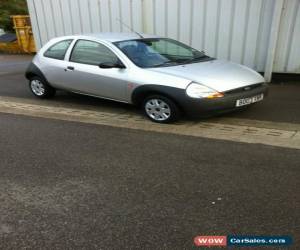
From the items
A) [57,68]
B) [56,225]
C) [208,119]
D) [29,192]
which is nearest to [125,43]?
[57,68]

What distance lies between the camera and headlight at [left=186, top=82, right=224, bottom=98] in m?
5.22

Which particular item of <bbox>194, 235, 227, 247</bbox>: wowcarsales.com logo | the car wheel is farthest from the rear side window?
<bbox>194, 235, 227, 247</bbox>: wowcarsales.com logo

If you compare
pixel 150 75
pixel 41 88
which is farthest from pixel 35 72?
pixel 150 75

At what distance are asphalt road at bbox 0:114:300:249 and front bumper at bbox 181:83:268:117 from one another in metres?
0.56

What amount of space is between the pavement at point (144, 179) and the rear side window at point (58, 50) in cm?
138

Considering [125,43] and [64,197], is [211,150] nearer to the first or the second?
[64,197]

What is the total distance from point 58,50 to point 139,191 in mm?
4515

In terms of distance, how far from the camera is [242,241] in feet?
9.25

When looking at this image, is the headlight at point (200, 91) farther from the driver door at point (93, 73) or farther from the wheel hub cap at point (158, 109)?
the driver door at point (93, 73)

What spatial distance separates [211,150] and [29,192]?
2.36 metres

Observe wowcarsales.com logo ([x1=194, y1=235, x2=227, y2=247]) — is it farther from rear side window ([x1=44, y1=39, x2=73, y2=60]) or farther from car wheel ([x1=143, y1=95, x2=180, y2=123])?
rear side window ([x1=44, y1=39, x2=73, y2=60])

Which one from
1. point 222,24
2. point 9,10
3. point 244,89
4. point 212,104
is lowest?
point 9,10

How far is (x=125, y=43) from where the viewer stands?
20.8ft

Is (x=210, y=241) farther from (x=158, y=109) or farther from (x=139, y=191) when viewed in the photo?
(x=158, y=109)
